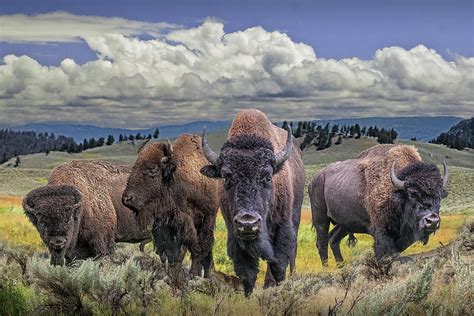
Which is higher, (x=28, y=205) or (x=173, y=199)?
(x=28, y=205)

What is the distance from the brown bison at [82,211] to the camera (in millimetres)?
9914

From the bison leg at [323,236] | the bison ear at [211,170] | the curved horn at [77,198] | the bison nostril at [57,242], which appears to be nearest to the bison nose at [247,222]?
the bison ear at [211,170]

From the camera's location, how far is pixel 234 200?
795 centimetres

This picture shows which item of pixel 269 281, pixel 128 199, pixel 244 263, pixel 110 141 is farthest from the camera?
pixel 110 141

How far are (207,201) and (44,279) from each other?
16.0 feet

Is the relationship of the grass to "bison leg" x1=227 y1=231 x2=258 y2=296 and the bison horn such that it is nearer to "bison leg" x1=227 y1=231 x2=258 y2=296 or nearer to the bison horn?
"bison leg" x1=227 y1=231 x2=258 y2=296

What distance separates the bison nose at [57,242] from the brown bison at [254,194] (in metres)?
2.61

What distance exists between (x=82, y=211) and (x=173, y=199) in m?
1.56

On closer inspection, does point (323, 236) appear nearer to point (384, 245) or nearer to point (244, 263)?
point (384, 245)

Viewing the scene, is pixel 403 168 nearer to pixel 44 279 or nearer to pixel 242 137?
pixel 242 137

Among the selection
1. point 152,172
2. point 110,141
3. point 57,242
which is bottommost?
point 110,141

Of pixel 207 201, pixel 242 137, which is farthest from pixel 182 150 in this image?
pixel 242 137

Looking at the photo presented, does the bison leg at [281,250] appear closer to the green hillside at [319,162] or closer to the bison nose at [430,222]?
the bison nose at [430,222]

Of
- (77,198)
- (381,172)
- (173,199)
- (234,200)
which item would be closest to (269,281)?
(234,200)
